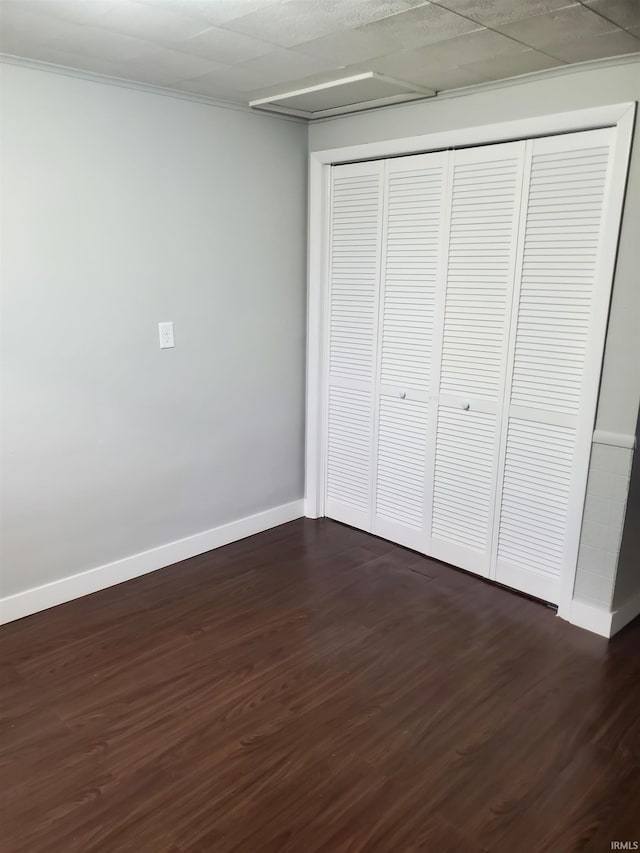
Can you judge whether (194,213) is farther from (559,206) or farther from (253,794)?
(253,794)

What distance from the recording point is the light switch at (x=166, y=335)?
3.05m

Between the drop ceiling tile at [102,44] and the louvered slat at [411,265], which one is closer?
the drop ceiling tile at [102,44]

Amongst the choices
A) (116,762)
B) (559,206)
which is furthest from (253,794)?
(559,206)

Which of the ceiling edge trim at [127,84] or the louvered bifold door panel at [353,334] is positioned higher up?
the ceiling edge trim at [127,84]

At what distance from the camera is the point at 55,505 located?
2.83 m

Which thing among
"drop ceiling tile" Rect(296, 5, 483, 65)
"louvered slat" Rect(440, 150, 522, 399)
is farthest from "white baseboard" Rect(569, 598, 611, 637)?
"drop ceiling tile" Rect(296, 5, 483, 65)

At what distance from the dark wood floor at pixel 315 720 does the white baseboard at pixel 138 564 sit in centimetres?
6

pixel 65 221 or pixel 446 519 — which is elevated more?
pixel 65 221

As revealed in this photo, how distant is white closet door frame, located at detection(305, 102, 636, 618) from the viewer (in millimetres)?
2420

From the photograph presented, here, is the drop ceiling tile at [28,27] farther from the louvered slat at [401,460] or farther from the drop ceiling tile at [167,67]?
the louvered slat at [401,460]

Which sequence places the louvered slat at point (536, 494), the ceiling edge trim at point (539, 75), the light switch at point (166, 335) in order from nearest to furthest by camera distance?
the ceiling edge trim at point (539, 75) < the louvered slat at point (536, 494) < the light switch at point (166, 335)

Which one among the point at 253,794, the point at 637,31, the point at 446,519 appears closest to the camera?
the point at 253,794

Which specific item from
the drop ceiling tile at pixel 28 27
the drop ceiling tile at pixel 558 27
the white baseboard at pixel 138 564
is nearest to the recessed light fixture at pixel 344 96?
the drop ceiling tile at pixel 558 27

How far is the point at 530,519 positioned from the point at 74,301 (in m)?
2.21
